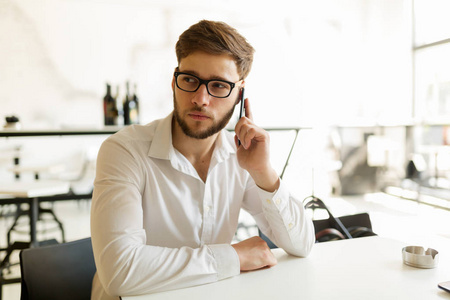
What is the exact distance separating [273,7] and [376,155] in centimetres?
313

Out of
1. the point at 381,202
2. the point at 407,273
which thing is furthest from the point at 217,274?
the point at 381,202

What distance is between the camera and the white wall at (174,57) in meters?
5.30

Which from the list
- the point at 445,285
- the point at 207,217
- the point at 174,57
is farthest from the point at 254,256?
the point at 174,57

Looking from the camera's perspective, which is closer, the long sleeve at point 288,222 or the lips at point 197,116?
the long sleeve at point 288,222

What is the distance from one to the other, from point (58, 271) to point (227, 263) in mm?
560

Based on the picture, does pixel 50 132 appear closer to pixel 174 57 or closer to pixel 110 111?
pixel 110 111

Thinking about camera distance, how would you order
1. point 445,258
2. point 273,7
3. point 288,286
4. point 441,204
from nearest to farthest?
point 288,286 < point 445,258 < point 441,204 < point 273,7

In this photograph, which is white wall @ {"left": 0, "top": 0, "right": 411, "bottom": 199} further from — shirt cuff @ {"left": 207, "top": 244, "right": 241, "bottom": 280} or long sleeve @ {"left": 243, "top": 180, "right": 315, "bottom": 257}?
shirt cuff @ {"left": 207, "top": 244, "right": 241, "bottom": 280}

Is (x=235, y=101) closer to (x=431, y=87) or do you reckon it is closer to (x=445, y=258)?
(x=445, y=258)

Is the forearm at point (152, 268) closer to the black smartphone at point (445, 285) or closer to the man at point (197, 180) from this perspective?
the man at point (197, 180)

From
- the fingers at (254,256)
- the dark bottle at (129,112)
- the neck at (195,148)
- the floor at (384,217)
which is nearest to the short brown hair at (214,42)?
the neck at (195,148)

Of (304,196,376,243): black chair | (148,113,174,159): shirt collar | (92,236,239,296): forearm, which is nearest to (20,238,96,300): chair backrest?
(92,236,239,296): forearm

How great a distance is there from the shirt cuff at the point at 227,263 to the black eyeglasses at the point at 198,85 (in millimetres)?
536

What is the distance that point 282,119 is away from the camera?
21.8 feet
